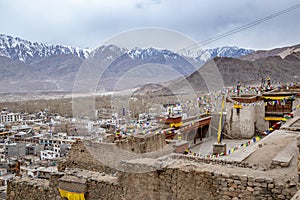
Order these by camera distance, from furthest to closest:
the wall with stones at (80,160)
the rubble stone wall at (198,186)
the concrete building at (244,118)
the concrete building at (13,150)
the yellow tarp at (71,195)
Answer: the concrete building at (13,150) → the concrete building at (244,118) → the wall with stones at (80,160) → the yellow tarp at (71,195) → the rubble stone wall at (198,186)

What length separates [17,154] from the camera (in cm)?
3578

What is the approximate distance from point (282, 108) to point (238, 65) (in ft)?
174

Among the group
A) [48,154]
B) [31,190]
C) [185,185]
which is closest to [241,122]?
[185,185]

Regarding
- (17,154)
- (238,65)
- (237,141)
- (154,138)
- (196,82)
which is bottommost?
(17,154)

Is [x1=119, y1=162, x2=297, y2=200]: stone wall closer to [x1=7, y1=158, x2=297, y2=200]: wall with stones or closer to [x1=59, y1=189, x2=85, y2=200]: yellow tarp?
[x1=7, y1=158, x2=297, y2=200]: wall with stones

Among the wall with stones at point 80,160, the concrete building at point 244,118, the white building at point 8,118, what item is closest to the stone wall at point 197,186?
the wall with stones at point 80,160

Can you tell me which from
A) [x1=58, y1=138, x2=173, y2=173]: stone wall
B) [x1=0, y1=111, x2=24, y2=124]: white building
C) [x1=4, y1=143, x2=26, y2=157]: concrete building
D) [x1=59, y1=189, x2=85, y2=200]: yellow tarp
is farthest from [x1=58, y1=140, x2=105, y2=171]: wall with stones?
[x1=0, y1=111, x2=24, y2=124]: white building

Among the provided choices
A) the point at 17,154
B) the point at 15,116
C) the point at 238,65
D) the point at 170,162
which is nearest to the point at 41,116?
the point at 15,116

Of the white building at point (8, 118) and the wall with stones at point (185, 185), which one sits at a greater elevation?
the wall with stones at point (185, 185)

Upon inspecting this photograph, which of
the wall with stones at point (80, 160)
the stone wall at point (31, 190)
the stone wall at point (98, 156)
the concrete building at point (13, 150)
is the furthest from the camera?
the concrete building at point (13, 150)

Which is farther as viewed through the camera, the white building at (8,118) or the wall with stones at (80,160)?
the white building at (8,118)

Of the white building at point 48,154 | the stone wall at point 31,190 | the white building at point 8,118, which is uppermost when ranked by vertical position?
the stone wall at point 31,190

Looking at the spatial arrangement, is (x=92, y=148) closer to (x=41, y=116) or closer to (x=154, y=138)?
(x=154, y=138)

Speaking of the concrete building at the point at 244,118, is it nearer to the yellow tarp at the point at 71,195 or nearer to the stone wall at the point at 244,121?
the stone wall at the point at 244,121
